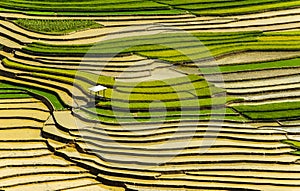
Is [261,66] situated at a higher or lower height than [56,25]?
lower

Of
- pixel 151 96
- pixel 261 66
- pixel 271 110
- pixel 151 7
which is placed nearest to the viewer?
pixel 271 110

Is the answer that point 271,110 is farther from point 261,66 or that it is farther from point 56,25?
point 56,25

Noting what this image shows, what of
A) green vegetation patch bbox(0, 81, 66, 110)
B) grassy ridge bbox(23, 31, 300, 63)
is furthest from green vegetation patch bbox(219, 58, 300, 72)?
green vegetation patch bbox(0, 81, 66, 110)

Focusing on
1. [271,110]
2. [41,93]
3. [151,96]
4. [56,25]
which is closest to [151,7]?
[56,25]

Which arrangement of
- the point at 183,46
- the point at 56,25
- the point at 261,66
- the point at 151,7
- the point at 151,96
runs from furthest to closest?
1. the point at 151,7
2. the point at 56,25
3. the point at 183,46
4. the point at 261,66
5. the point at 151,96

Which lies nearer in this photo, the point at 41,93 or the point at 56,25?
the point at 41,93

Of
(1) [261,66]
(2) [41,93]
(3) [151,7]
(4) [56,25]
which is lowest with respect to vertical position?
(2) [41,93]

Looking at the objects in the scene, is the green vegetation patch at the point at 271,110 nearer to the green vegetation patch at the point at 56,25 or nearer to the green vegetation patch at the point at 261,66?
the green vegetation patch at the point at 261,66

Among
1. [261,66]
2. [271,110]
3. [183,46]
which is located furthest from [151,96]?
[261,66]
